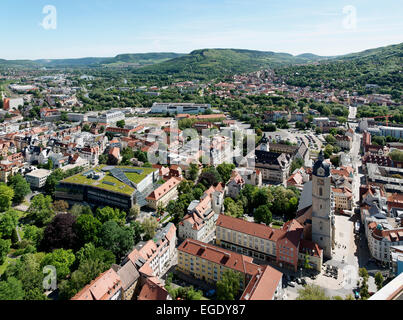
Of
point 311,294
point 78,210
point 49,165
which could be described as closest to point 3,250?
point 78,210

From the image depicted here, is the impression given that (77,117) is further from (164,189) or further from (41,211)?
(164,189)

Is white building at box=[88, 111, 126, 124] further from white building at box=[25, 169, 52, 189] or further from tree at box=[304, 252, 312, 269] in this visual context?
tree at box=[304, 252, 312, 269]

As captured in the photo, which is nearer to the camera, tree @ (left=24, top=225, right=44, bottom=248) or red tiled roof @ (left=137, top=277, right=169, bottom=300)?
red tiled roof @ (left=137, top=277, right=169, bottom=300)

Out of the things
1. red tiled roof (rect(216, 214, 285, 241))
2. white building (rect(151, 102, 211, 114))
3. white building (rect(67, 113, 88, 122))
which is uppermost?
white building (rect(151, 102, 211, 114))

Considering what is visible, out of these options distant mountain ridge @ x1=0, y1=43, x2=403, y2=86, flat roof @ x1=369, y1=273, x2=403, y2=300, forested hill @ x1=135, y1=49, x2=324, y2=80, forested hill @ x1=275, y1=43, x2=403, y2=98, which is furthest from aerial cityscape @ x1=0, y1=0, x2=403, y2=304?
forested hill @ x1=135, y1=49, x2=324, y2=80

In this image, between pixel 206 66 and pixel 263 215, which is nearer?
pixel 263 215

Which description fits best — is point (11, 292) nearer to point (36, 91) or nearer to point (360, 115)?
point (360, 115)
